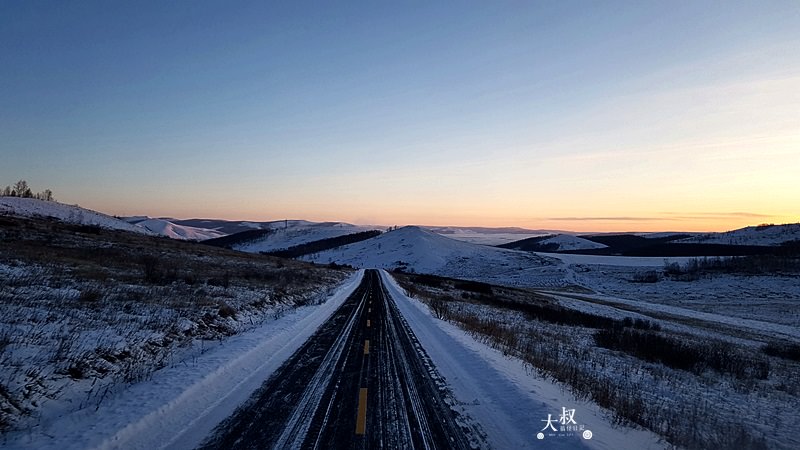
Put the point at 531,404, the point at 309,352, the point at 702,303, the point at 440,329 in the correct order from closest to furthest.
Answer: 1. the point at 531,404
2. the point at 309,352
3. the point at 440,329
4. the point at 702,303

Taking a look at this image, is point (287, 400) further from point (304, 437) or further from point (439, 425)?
point (439, 425)

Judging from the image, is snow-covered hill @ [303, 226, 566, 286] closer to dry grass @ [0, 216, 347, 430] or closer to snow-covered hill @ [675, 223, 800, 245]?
dry grass @ [0, 216, 347, 430]

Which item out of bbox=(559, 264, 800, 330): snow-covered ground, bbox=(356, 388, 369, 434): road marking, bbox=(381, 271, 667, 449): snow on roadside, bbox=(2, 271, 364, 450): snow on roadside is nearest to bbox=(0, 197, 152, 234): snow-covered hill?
bbox=(2, 271, 364, 450): snow on roadside

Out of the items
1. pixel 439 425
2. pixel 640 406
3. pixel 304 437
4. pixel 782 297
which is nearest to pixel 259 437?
pixel 304 437

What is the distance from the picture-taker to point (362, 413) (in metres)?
6.40

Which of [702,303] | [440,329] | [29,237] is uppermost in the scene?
[29,237]

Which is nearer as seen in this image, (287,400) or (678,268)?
(287,400)

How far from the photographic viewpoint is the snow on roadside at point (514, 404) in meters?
5.56

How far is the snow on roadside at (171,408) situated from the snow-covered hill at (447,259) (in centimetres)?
6770

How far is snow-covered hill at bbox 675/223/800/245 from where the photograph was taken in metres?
110

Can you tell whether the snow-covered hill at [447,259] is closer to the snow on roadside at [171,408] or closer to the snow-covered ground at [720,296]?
the snow-covered ground at [720,296]

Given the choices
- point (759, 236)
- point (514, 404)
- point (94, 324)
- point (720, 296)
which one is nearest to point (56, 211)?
point (94, 324)

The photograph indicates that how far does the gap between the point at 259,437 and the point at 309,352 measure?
531cm

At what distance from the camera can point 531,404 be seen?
269 inches
